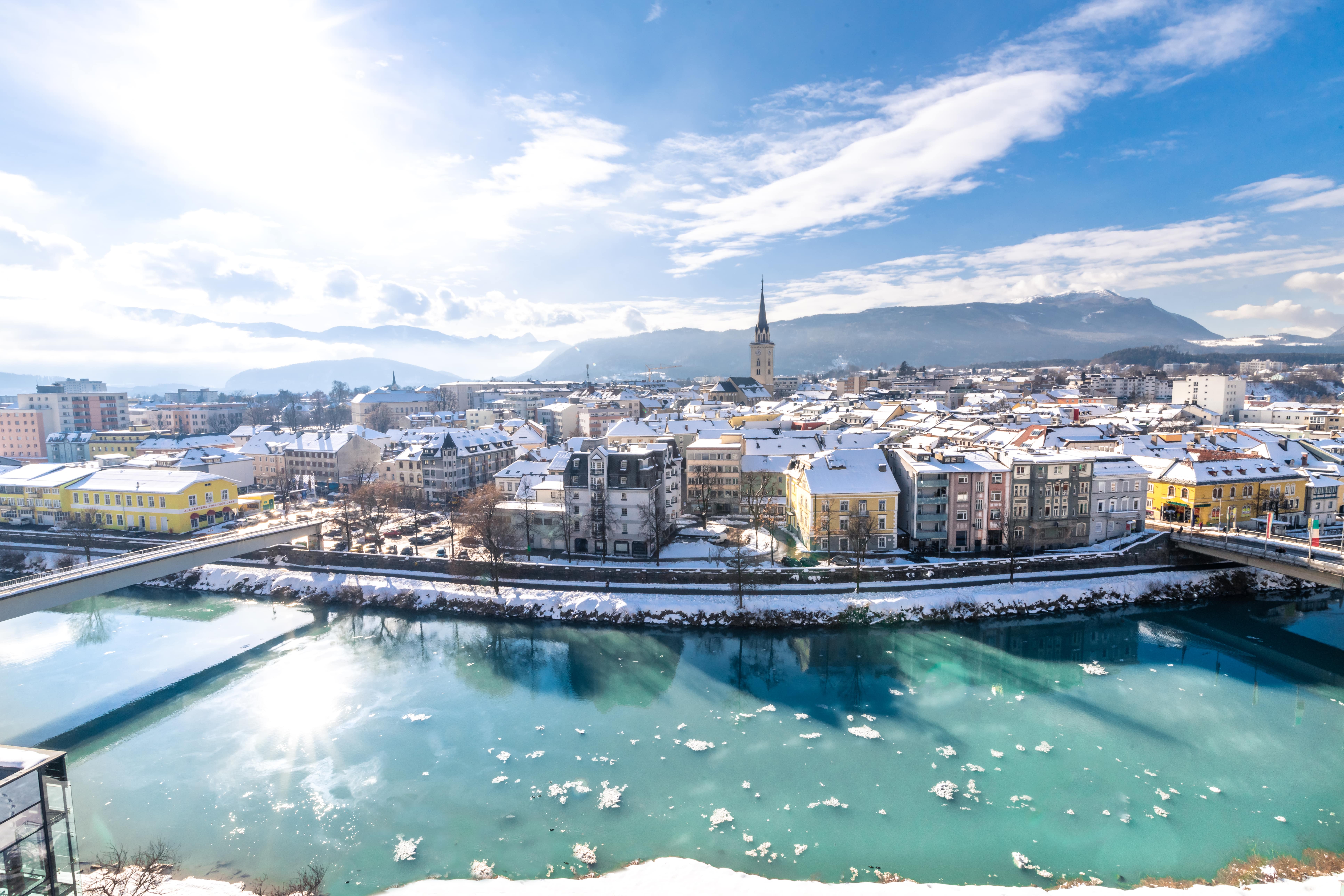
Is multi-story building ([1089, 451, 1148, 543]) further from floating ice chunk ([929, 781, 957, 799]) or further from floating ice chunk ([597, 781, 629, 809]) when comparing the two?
floating ice chunk ([597, 781, 629, 809])

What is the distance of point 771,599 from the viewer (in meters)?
25.5

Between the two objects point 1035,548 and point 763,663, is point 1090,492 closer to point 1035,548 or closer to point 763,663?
point 1035,548

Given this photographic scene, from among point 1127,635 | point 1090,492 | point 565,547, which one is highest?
point 1090,492

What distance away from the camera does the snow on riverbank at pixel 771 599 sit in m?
25.0

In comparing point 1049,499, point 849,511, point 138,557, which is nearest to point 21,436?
point 138,557

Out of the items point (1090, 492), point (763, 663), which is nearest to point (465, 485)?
point (763, 663)

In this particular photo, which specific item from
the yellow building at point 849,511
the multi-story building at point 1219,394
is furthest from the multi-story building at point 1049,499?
the multi-story building at point 1219,394

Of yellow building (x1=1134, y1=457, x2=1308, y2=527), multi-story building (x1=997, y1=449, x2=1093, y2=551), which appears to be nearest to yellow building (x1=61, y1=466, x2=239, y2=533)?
multi-story building (x1=997, y1=449, x2=1093, y2=551)

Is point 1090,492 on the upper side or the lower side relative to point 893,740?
upper

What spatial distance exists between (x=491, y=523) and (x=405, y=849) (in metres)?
17.4

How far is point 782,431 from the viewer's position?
49.2 meters

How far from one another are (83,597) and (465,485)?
24.0 metres

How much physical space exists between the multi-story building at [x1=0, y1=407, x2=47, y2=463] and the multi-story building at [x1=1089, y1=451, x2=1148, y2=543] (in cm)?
9374

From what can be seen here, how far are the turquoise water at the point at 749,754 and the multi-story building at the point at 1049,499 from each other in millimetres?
6809
